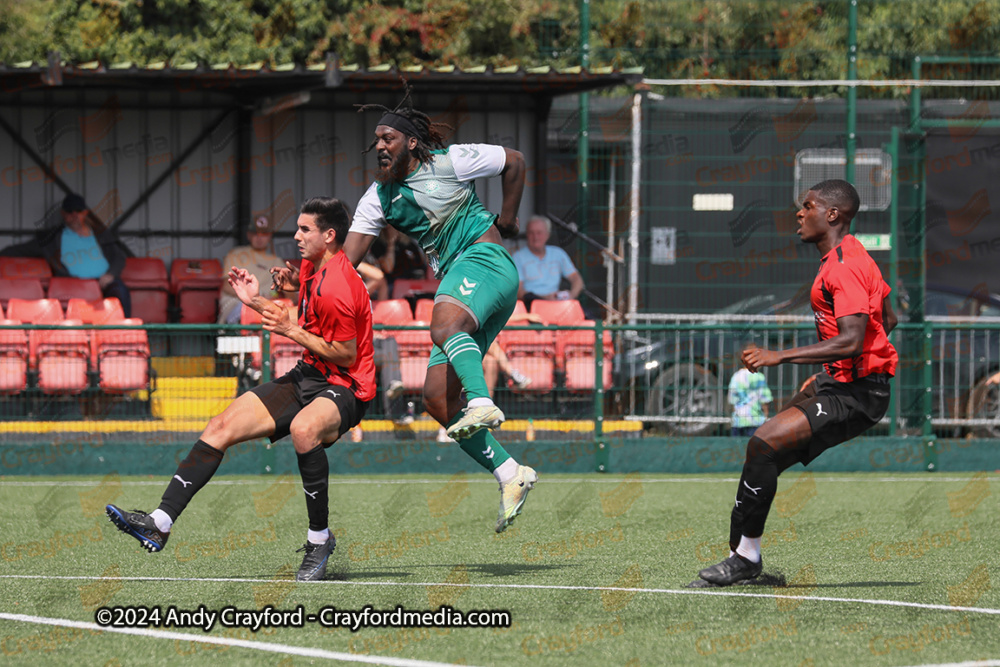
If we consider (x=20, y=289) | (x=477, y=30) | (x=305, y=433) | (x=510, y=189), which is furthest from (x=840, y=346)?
(x=477, y=30)

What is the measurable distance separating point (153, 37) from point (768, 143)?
1161 cm

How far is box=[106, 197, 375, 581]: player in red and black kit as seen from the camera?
7000mm

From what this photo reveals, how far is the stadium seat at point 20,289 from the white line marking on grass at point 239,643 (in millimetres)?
9278

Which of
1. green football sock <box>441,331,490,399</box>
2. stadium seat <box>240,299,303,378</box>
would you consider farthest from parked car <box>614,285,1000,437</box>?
green football sock <box>441,331,490,399</box>

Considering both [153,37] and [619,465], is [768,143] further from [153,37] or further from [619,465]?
[153,37]

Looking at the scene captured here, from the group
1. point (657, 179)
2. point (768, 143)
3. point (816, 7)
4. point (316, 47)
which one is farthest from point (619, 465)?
point (316, 47)

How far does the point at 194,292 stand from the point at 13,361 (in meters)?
3.86

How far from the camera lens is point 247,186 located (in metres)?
17.0

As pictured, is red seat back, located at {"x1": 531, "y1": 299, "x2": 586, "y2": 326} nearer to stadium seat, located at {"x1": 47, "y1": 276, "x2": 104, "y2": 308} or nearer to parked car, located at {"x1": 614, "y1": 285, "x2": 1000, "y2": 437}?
parked car, located at {"x1": 614, "y1": 285, "x2": 1000, "y2": 437}

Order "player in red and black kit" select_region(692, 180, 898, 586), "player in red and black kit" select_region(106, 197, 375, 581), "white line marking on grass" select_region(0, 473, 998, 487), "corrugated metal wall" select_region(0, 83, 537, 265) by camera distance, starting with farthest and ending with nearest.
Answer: "corrugated metal wall" select_region(0, 83, 537, 265) → "white line marking on grass" select_region(0, 473, 998, 487) → "player in red and black kit" select_region(106, 197, 375, 581) → "player in red and black kit" select_region(692, 180, 898, 586)

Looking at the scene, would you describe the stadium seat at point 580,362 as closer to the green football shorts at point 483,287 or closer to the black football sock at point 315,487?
the black football sock at point 315,487

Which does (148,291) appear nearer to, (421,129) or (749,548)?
(421,129)

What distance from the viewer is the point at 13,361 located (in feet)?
40.0

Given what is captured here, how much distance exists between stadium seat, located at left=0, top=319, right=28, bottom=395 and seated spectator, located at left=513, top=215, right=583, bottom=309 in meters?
5.38
